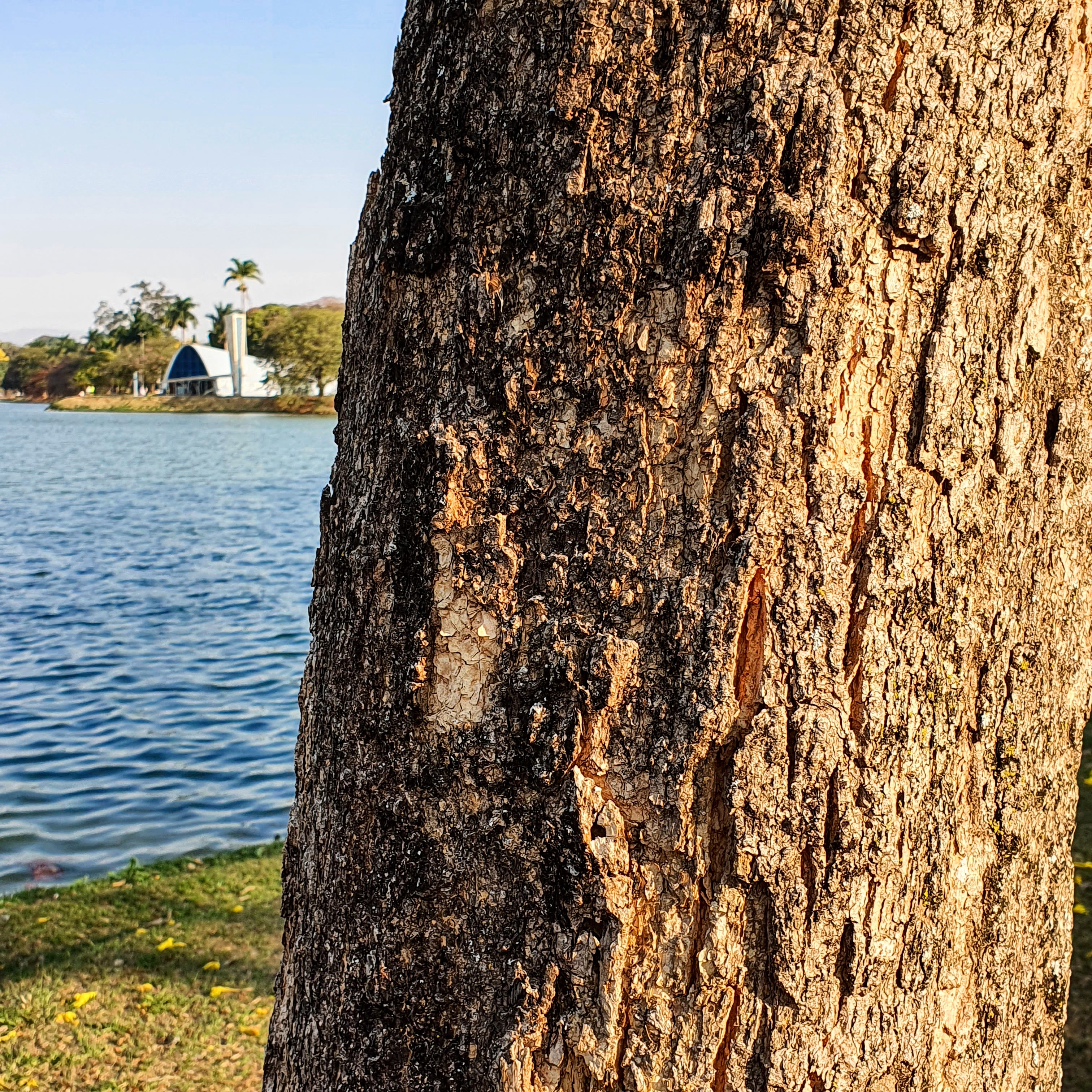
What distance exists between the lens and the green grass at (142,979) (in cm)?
411

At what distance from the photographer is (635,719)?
113 cm

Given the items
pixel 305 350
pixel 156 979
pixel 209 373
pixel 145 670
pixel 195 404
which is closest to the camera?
pixel 156 979

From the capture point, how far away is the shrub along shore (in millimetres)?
82938

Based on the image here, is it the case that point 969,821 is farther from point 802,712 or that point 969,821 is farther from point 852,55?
point 852,55

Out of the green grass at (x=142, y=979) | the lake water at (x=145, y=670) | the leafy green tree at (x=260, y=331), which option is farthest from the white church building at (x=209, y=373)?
the green grass at (x=142, y=979)

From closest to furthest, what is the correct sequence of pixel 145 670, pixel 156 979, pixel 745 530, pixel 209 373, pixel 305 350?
pixel 745 530 < pixel 156 979 < pixel 145 670 < pixel 305 350 < pixel 209 373

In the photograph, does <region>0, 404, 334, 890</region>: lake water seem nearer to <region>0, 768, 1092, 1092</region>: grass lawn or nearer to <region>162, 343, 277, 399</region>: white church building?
<region>0, 768, 1092, 1092</region>: grass lawn

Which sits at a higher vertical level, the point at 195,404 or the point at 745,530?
the point at 195,404

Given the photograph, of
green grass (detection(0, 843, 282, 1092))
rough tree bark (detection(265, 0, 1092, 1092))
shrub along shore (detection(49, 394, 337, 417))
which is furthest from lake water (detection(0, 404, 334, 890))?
shrub along shore (detection(49, 394, 337, 417))

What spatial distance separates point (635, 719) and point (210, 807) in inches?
298

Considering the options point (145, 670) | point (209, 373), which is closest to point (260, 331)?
point (209, 373)

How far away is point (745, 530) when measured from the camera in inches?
43.7

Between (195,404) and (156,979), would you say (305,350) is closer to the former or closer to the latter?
(195,404)

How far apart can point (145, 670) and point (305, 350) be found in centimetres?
7485
